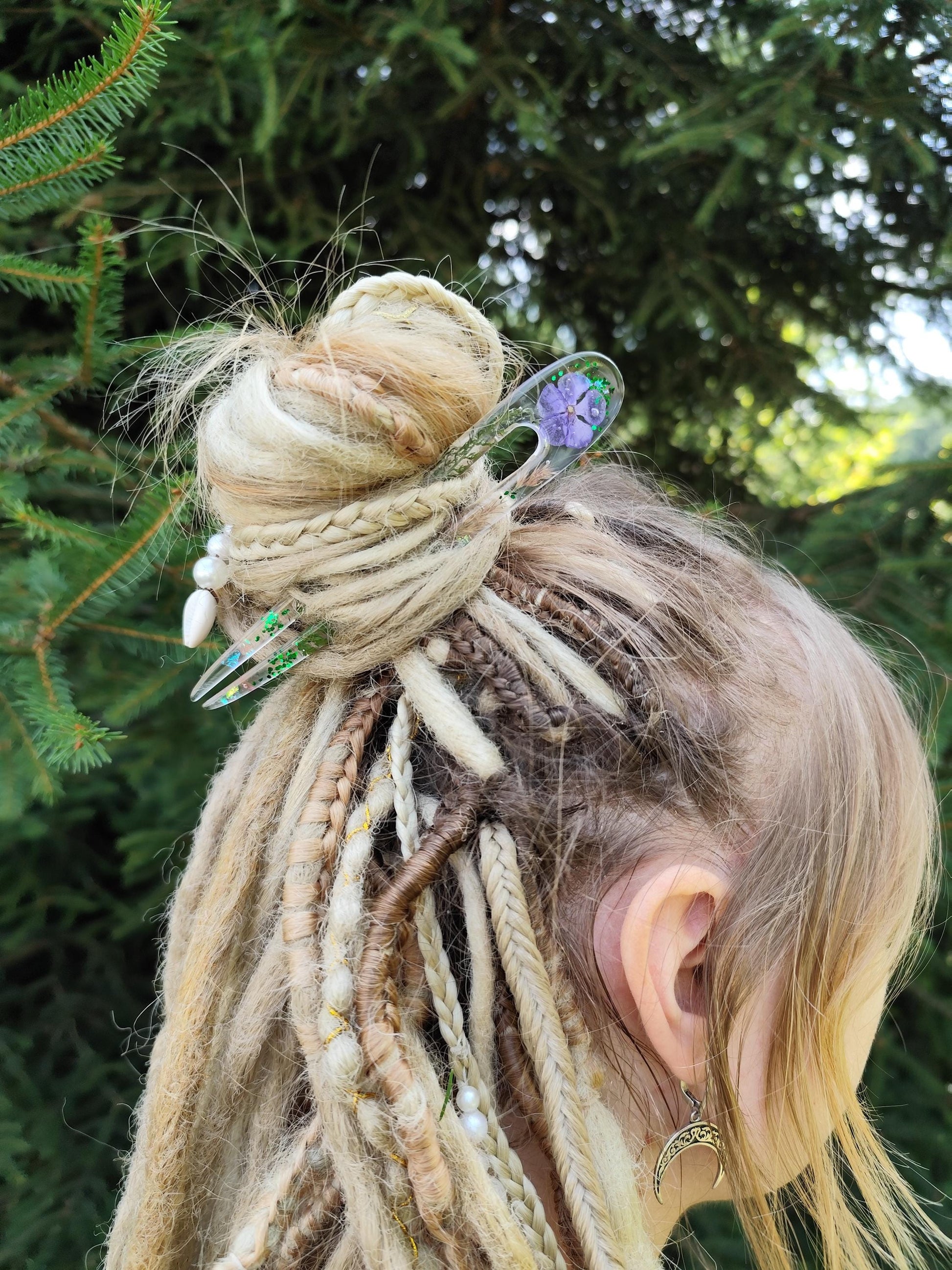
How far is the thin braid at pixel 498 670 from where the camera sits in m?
0.85

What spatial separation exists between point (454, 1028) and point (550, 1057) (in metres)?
0.09

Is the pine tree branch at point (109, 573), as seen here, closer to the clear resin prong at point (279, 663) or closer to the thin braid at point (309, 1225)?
the clear resin prong at point (279, 663)

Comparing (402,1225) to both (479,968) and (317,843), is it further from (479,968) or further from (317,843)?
(317,843)

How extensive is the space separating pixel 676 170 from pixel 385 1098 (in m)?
1.89

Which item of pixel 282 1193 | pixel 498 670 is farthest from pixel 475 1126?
pixel 498 670

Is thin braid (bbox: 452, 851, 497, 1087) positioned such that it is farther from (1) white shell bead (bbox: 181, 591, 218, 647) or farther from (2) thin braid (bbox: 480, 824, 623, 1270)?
(1) white shell bead (bbox: 181, 591, 218, 647)

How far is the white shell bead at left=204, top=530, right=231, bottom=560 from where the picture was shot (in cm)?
95

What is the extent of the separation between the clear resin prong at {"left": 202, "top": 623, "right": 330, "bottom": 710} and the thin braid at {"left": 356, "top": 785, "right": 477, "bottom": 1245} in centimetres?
24

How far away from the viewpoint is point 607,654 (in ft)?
2.91

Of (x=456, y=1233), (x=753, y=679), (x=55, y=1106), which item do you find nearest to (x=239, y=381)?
(x=753, y=679)

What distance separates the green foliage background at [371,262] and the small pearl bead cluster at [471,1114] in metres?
0.53

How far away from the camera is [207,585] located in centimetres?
96

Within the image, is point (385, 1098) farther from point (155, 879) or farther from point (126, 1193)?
point (155, 879)

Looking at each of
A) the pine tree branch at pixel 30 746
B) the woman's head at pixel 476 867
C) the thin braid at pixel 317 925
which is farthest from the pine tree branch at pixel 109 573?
the thin braid at pixel 317 925
